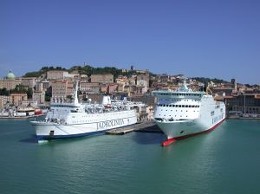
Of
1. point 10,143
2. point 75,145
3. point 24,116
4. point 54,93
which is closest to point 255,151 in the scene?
point 75,145

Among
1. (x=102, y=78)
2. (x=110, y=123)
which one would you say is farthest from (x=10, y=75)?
(x=110, y=123)

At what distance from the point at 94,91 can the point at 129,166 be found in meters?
57.2

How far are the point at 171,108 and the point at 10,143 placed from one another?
32.1 feet

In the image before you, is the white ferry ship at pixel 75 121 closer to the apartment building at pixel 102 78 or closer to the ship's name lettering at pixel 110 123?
the ship's name lettering at pixel 110 123

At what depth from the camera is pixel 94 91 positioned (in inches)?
2980

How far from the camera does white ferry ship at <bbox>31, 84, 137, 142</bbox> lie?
2608 centimetres

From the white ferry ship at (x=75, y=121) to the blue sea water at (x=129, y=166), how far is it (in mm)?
675

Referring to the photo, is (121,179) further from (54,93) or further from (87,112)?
(54,93)

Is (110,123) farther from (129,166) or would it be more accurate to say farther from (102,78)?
(102,78)

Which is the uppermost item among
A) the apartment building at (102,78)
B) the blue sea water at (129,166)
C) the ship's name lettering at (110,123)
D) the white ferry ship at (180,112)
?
the apartment building at (102,78)

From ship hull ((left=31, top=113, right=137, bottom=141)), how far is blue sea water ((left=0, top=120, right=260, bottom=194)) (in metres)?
0.51

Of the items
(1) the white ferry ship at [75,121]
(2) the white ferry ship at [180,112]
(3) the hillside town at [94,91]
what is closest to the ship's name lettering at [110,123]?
(1) the white ferry ship at [75,121]

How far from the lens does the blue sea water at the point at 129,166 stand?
15.6 metres

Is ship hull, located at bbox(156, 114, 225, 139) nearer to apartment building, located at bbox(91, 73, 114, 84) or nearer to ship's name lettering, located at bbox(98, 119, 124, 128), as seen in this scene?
ship's name lettering, located at bbox(98, 119, 124, 128)
